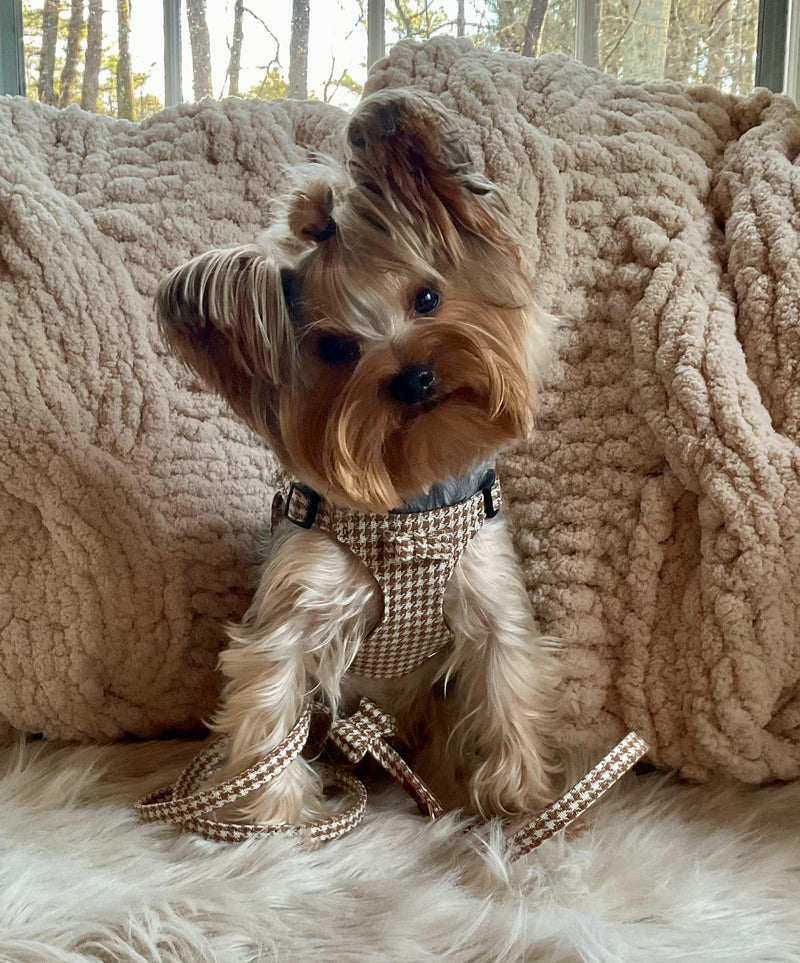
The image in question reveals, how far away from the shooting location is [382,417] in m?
1.02

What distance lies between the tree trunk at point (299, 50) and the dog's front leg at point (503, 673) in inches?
51.4

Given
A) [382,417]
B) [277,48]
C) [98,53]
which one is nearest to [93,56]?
[98,53]

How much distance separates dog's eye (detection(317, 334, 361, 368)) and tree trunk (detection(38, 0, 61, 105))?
1448mm

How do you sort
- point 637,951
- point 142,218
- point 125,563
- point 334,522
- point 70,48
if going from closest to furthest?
point 637,951 < point 334,522 < point 125,563 < point 142,218 < point 70,48

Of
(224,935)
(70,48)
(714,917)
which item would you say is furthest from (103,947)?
(70,48)

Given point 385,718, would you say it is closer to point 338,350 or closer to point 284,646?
point 284,646

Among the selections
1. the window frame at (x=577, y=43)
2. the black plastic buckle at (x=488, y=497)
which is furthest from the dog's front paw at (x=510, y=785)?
the window frame at (x=577, y=43)

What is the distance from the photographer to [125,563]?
1.32 m

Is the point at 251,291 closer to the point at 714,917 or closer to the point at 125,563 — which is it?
the point at 125,563

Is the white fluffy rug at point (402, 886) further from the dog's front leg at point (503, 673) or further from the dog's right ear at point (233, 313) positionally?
the dog's right ear at point (233, 313)

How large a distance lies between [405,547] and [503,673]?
23cm

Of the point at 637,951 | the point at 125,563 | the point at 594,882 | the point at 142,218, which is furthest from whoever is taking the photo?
the point at 142,218

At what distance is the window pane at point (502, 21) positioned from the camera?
6.51 feet

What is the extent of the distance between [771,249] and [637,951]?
90 cm
